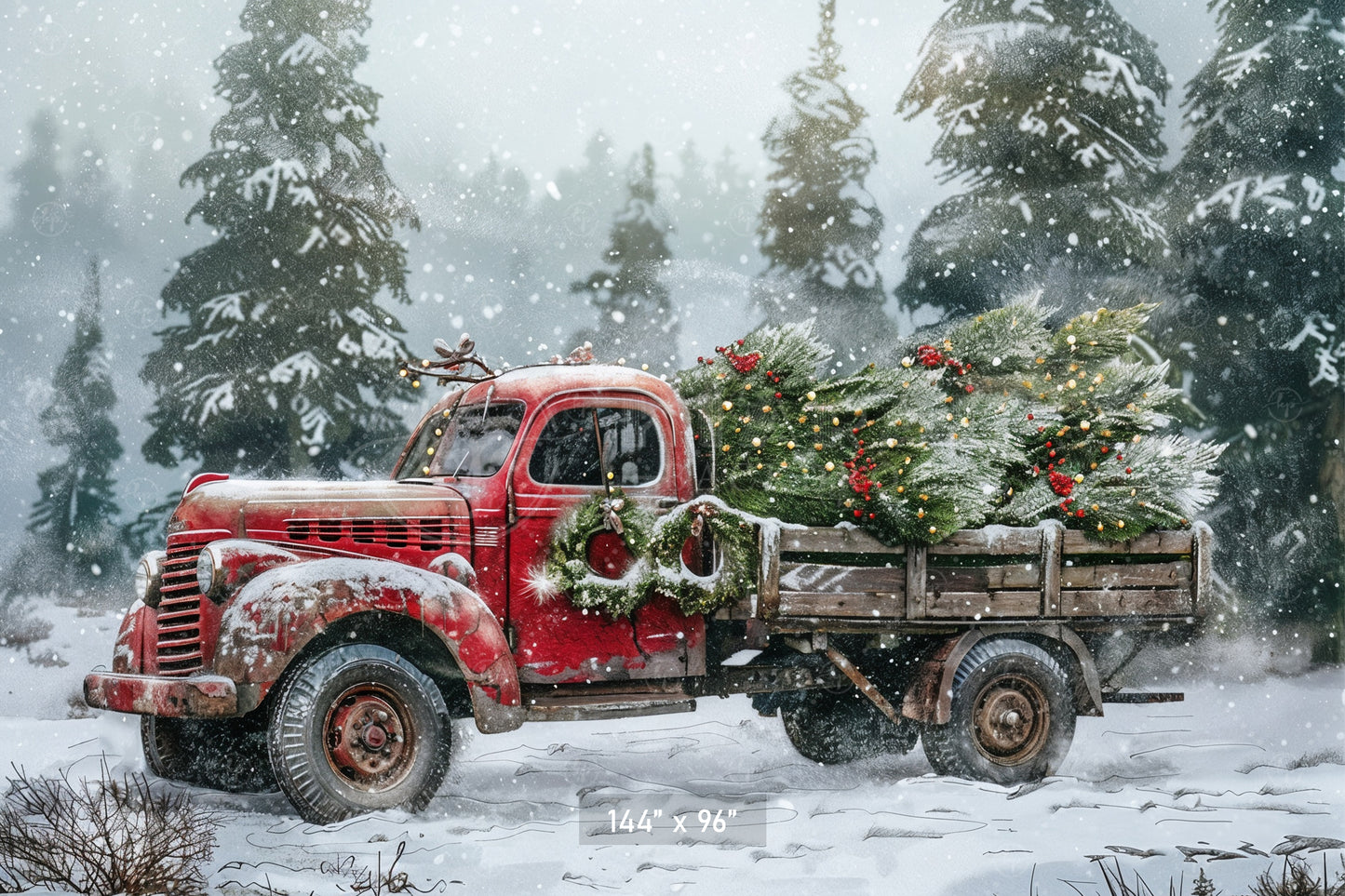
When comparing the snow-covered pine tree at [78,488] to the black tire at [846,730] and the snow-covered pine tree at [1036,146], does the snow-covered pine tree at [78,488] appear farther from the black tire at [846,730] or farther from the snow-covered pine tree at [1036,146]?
the snow-covered pine tree at [1036,146]

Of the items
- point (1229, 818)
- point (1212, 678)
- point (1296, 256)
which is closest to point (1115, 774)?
point (1229, 818)

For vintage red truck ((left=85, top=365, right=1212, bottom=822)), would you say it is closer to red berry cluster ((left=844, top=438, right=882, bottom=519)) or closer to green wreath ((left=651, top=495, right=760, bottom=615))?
green wreath ((left=651, top=495, right=760, bottom=615))

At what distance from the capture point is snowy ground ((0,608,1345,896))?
4.95 meters

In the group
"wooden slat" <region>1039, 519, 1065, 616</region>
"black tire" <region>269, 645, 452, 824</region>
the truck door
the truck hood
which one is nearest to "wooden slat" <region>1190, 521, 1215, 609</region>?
"wooden slat" <region>1039, 519, 1065, 616</region>

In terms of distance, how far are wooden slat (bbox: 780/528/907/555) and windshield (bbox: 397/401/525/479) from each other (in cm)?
163

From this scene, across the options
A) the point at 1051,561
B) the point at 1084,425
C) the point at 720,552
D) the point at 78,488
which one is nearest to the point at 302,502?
the point at 720,552

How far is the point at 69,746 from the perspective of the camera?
743cm

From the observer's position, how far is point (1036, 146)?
13.4 metres

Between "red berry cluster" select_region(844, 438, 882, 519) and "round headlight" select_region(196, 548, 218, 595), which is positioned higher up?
"red berry cluster" select_region(844, 438, 882, 519)

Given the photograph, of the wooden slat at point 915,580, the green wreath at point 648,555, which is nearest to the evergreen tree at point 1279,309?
the wooden slat at point 915,580

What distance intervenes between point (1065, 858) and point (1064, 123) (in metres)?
10.1

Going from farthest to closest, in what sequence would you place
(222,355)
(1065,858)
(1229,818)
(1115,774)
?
(222,355), (1115,774), (1229,818), (1065,858)

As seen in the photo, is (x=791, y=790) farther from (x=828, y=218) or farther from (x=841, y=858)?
(x=828, y=218)

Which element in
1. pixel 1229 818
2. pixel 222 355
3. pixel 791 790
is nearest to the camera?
pixel 1229 818
